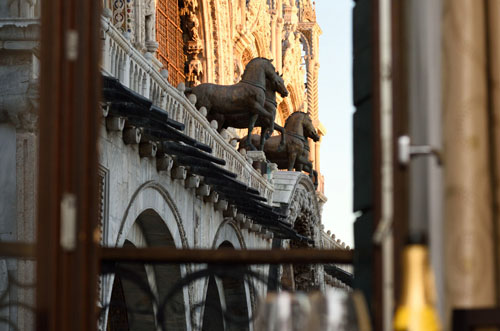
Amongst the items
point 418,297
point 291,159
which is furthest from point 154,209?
point 291,159

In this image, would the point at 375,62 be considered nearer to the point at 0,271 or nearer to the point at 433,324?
the point at 433,324

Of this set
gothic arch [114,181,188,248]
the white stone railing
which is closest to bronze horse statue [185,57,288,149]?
the white stone railing

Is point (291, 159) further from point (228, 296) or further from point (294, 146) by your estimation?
point (228, 296)

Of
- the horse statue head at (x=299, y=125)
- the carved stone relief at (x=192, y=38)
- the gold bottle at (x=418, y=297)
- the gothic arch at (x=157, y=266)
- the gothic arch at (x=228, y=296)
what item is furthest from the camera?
the horse statue head at (x=299, y=125)

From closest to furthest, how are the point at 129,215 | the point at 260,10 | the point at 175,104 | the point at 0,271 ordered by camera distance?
the point at 0,271 → the point at 129,215 → the point at 175,104 → the point at 260,10

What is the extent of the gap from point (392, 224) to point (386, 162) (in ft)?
0.58

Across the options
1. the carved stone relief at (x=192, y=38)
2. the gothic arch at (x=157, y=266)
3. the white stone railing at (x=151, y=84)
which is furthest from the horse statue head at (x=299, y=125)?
the gothic arch at (x=157, y=266)

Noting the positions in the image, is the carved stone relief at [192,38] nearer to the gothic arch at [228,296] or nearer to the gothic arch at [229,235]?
the gothic arch at [229,235]

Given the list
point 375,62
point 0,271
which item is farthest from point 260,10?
point 375,62

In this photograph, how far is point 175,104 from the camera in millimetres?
16281

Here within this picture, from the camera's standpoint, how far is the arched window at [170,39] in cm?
2567

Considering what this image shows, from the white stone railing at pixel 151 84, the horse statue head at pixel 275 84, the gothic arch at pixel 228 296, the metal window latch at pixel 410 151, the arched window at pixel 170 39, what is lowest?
the gothic arch at pixel 228 296

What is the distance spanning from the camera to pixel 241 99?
23719mm

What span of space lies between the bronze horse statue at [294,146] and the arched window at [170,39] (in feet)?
14.0
